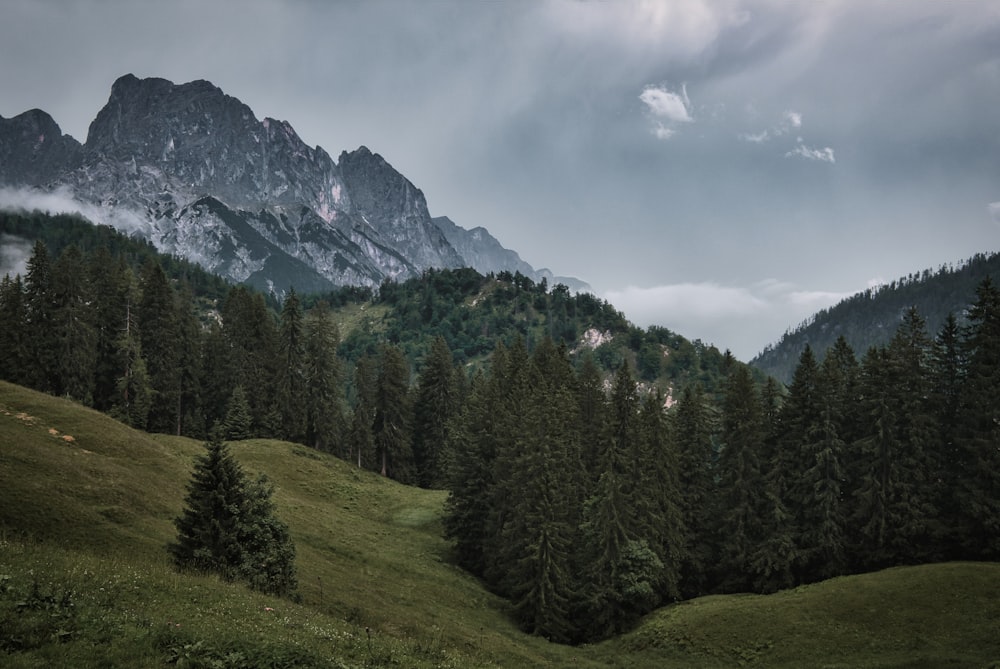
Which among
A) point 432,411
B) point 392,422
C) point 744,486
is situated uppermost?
point 432,411

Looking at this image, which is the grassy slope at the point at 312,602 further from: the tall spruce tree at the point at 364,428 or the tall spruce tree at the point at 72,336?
the tall spruce tree at the point at 364,428

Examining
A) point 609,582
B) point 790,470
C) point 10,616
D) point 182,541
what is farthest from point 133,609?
point 790,470

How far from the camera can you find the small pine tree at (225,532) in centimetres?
2484

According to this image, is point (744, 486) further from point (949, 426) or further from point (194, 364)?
point (194, 364)

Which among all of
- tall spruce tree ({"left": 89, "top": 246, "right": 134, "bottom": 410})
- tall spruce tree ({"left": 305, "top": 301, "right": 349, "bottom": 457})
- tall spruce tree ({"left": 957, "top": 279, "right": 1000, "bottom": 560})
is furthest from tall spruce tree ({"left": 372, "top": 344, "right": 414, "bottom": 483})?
tall spruce tree ({"left": 957, "top": 279, "right": 1000, "bottom": 560})

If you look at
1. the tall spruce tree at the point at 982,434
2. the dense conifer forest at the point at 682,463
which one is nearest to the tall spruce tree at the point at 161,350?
the dense conifer forest at the point at 682,463

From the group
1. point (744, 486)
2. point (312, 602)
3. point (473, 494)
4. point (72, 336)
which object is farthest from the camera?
point (72, 336)

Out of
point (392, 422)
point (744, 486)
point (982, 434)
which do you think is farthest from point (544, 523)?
point (392, 422)

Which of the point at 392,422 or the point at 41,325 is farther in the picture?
the point at 392,422

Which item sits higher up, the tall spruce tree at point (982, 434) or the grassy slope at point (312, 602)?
the tall spruce tree at point (982, 434)

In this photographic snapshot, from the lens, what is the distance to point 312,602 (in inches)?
1160

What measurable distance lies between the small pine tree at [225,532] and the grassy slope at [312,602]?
1799mm

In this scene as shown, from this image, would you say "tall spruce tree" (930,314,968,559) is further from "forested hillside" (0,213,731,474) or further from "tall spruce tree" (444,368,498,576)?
"tall spruce tree" (444,368,498,576)

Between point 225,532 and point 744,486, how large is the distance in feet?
145
